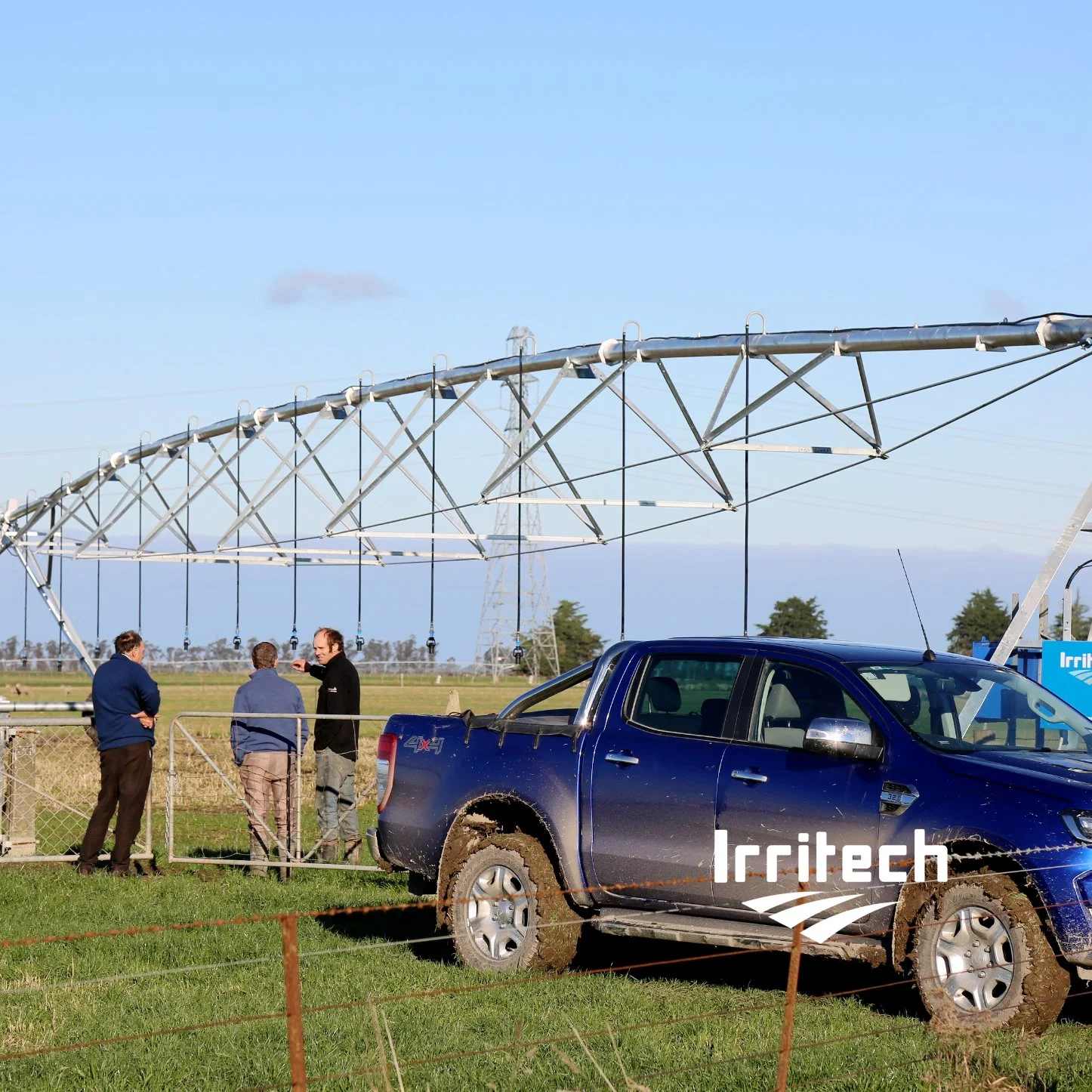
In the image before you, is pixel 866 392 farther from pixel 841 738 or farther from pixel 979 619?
pixel 979 619

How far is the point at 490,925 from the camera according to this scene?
33.4 feet

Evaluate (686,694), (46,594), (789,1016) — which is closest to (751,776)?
(686,694)

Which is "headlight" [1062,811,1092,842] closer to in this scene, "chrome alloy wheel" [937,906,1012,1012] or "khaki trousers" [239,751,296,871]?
"chrome alloy wheel" [937,906,1012,1012]

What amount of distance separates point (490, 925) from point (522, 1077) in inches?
110

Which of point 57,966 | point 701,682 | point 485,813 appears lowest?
point 57,966

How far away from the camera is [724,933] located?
9047 mm

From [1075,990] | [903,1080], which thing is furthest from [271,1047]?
[1075,990]

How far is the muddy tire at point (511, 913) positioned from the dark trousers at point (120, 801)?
543cm

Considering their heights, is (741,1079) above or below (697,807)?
below

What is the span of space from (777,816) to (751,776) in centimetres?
27

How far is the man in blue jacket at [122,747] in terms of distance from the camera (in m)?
15.1

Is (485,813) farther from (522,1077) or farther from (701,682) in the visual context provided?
(522,1077)

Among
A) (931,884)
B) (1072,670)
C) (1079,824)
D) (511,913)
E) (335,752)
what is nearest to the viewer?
(1079,824)

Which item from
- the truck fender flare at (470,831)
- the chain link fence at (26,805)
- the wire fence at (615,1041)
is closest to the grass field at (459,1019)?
the wire fence at (615,1041)
